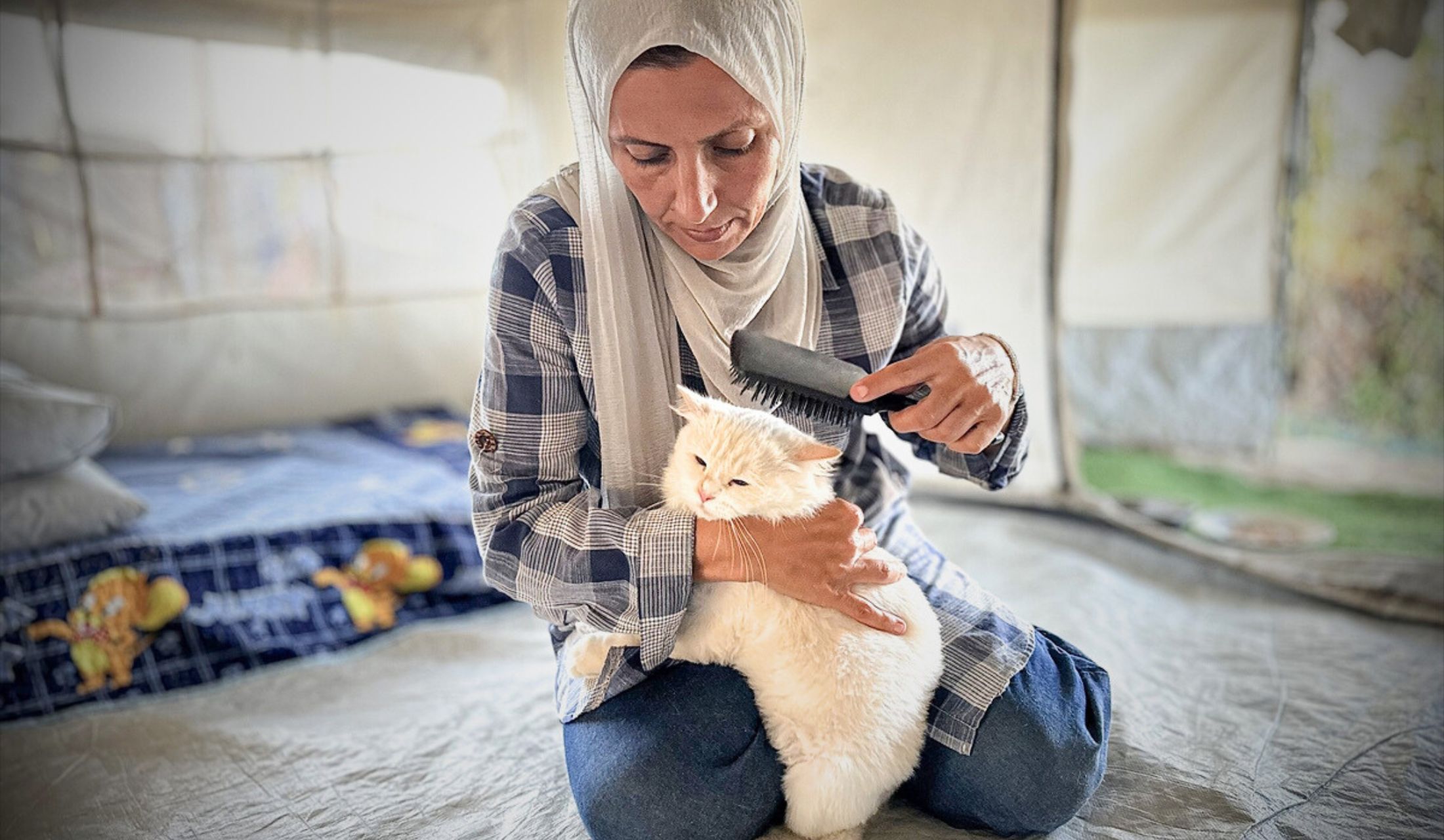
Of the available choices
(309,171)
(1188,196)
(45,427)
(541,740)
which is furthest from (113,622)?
(1188,196)

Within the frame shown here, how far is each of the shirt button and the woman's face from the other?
316 mm

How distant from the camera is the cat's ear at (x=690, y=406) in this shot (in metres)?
1.10

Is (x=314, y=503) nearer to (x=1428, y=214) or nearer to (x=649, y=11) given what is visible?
(x=649, y=11)

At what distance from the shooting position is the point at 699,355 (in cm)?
120

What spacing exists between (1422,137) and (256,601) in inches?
142

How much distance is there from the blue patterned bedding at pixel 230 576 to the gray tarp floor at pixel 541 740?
0.07m

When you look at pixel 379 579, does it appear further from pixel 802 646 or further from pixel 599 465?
pixel 802 646

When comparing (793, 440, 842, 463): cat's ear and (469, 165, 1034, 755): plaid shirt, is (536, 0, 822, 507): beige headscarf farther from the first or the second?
(793, 440, 842, 463): cat's ear

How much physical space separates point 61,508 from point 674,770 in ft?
4.34

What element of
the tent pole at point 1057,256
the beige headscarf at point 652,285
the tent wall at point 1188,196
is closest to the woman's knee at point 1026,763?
the beige headscarf at point 652,285

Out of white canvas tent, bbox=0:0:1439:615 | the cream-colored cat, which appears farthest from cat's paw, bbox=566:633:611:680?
white canvas tent, bbox=0:0:1439:615

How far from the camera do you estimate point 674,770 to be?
116 centimetres

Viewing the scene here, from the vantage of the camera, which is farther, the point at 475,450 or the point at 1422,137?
the point at 1422,137

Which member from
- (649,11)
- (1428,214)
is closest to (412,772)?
(649,11)
